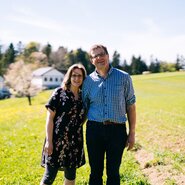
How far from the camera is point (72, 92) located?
5.79 meters

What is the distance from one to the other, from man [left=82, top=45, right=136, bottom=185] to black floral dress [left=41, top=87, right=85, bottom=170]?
0.32 m

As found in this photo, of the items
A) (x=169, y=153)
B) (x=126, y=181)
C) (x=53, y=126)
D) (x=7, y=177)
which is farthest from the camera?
(x=169, y=153)

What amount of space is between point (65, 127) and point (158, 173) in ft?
10.7

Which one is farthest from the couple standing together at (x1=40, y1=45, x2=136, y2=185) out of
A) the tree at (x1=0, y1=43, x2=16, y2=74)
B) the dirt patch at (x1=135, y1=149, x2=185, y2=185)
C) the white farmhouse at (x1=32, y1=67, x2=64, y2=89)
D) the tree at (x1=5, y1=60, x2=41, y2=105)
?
the tree at (x1=0, y1=43, x2=16, y2=74)

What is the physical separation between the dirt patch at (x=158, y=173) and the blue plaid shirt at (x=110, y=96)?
2584 mm

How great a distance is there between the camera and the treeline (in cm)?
10231

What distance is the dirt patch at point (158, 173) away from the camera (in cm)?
719

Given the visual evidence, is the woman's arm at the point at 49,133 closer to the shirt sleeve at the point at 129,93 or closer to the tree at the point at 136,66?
the shirt sleeve at the point at 129,93

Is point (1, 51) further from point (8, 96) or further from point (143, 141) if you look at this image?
point (143, 141)

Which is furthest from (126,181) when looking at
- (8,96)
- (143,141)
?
(8,96)

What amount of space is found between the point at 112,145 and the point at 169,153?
4718 mm

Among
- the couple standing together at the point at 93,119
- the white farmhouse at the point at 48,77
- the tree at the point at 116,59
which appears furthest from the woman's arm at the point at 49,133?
the tree at the point at 116,59

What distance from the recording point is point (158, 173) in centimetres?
779

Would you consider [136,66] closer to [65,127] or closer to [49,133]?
[65,127]
